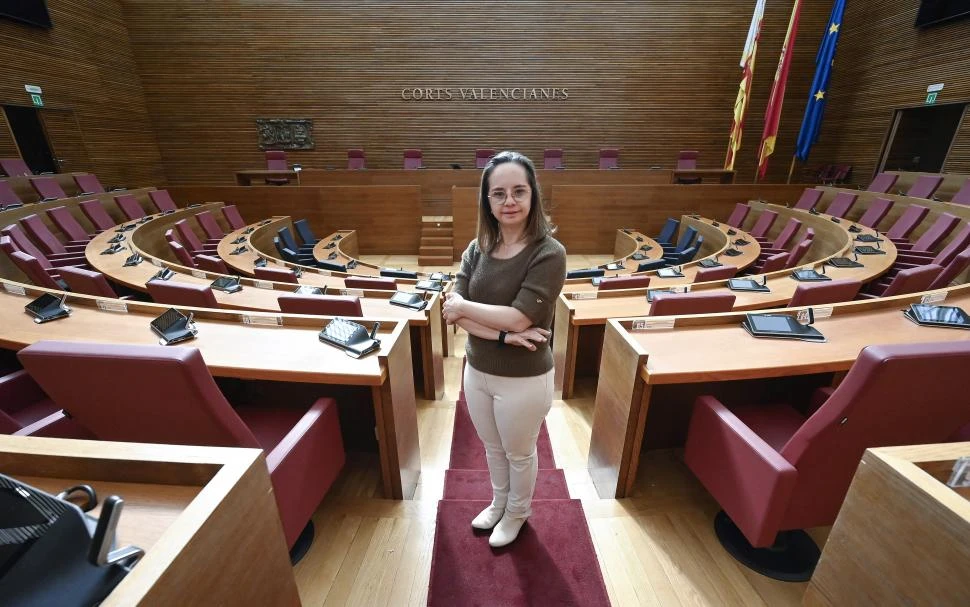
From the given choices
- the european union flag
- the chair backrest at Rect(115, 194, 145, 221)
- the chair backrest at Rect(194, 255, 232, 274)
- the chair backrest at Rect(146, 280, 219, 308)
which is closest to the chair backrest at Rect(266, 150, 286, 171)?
the chair backrest at Rect(115, 194, 145, 221)

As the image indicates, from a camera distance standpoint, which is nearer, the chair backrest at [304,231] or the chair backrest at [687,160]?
the chair backrest at [304,231]

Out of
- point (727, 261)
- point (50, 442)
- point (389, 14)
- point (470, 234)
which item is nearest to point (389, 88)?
point (389, 14)

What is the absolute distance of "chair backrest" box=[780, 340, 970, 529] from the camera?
0.94 m

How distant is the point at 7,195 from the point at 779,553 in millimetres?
7938

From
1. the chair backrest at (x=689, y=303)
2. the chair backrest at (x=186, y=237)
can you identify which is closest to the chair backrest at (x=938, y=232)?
the chair backrest at (x=689, y=303)

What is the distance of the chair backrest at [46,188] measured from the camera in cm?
549

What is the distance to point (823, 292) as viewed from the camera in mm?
2227

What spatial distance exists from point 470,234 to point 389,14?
4.83 meters

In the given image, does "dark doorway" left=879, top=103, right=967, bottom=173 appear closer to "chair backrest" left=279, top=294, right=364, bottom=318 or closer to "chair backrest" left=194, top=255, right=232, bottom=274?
"chair backrest" left=279, top=294, right=364, bottom=318

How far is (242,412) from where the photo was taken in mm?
1559

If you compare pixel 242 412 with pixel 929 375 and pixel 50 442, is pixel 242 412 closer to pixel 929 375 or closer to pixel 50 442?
pixel 50 442

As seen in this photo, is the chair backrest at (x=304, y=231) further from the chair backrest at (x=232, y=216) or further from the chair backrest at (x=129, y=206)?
the chair backrest at (x=129, y=206)

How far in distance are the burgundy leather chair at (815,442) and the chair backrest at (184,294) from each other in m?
2.30

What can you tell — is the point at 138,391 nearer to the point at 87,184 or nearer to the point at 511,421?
the point at 511,421
